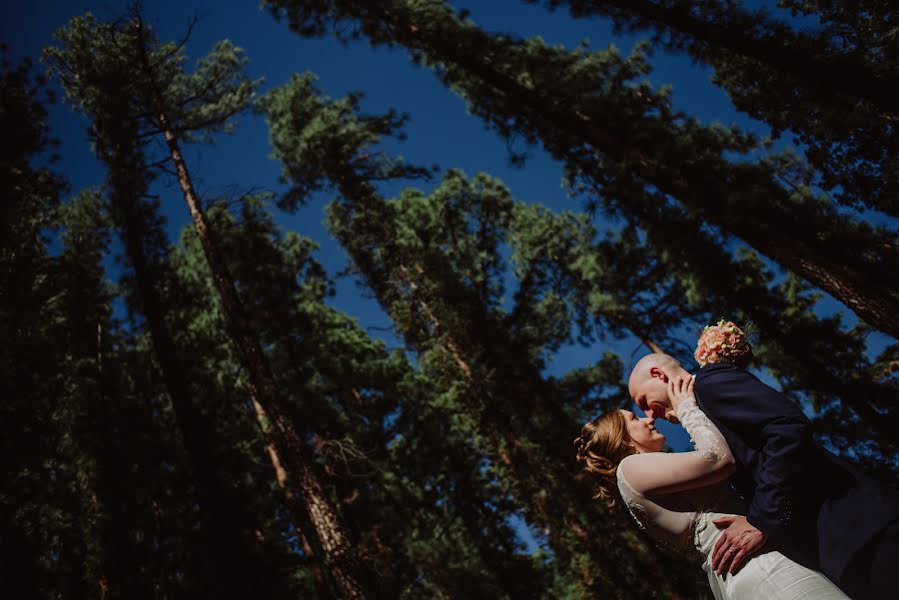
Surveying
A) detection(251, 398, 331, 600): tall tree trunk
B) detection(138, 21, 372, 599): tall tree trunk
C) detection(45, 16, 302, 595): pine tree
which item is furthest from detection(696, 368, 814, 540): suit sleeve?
detection(251, 398, 331, 600): tall tree trunk

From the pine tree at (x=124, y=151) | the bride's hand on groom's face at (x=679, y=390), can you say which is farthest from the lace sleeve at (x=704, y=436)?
the pine tree at (x=124, y=151)

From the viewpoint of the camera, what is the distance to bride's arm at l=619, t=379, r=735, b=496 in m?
1.79

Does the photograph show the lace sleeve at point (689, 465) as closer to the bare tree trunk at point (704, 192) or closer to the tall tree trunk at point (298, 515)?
the bare tree trunk at point (704, 192)

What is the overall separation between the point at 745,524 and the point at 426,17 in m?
12.1

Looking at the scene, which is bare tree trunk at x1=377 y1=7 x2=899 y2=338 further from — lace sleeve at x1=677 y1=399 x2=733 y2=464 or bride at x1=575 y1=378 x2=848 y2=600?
lace sleeve at x1=677 y1=399 x2=733 y2=464

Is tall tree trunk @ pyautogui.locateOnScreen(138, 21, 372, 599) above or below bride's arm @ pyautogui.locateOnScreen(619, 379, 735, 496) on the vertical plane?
above

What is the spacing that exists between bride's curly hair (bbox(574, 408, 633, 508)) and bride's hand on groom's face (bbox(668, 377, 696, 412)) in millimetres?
286

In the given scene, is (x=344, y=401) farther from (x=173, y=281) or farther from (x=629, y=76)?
(x=629, y=76)

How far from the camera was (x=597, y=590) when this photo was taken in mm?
10141

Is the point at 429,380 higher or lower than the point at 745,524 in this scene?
higher

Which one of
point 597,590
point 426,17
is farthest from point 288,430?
point 426,17

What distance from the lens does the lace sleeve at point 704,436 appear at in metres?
1.79

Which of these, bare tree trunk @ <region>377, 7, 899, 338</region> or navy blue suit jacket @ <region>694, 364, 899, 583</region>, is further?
bare tree trunk @ <region>377, 7, 899, 338</region>

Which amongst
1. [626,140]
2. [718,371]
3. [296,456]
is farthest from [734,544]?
[626,140]
